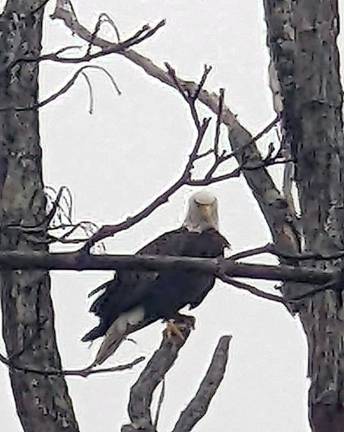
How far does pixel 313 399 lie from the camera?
2.14 meters

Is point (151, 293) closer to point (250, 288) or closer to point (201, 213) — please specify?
point (201, 213)

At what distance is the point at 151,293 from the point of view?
320 centimetres

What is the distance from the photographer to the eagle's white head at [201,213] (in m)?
3.47

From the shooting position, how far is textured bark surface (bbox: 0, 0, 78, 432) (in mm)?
2133

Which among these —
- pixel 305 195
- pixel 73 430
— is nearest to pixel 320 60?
pixel 305 195

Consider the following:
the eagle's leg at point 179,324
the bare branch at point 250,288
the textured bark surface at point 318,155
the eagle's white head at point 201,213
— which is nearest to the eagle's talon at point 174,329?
the eagle's leg at point 179,324

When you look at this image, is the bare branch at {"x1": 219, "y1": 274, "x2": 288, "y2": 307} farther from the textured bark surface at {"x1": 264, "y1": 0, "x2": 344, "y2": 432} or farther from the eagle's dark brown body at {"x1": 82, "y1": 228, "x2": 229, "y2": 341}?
the eagle's dark brown body at {"x1": 82, "y1": 228, "x2": 229, "y2": 341}

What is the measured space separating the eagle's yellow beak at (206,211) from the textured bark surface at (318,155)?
120 cm

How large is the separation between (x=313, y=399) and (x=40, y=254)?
1.08 m

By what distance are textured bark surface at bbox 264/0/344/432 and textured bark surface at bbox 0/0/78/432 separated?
0.48m

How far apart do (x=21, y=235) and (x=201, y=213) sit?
147 centimetres

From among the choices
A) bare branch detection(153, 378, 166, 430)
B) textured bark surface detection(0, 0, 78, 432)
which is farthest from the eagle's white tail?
textured bark surface detection(0, 0, 78, 432)

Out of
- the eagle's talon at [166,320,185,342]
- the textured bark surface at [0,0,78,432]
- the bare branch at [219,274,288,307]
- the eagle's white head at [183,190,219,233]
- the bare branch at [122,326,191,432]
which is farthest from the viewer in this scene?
the eagle's white head at [183,190,219,233]

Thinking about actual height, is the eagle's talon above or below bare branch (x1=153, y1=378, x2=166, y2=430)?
above
